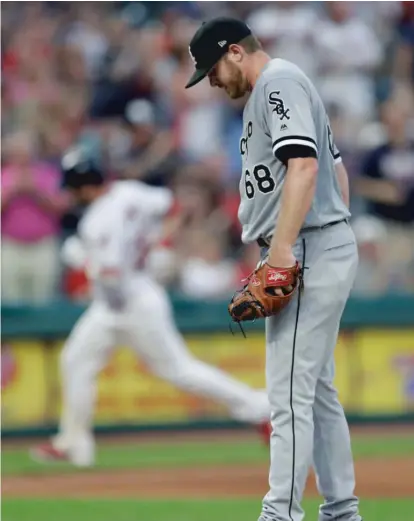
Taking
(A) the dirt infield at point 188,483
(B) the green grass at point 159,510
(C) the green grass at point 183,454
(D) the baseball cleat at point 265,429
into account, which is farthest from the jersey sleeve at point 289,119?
(C) the green grass at point 183,454

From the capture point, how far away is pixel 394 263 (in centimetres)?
1234

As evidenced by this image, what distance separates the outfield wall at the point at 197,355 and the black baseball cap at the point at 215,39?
6.74 metres

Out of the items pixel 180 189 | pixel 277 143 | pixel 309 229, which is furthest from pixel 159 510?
pixel 180 189

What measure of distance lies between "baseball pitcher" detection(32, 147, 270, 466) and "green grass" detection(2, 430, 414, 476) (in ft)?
0.83

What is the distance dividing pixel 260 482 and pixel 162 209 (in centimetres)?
226

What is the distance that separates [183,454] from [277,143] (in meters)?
5.82

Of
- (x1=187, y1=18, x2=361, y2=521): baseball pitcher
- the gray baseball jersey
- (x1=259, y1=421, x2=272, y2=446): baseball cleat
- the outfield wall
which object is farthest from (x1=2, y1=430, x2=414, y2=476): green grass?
the gray baseball jersey

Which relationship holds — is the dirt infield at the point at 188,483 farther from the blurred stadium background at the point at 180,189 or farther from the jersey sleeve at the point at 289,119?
the jersey sleeve at the point at 289,119

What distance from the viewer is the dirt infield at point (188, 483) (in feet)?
26.6

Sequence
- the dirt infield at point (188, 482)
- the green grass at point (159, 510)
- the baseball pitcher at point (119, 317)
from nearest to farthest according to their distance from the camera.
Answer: the green grass at point (159, 510), the dirt infield at point (188, 482), the baseball pitcher at point (119, 317)

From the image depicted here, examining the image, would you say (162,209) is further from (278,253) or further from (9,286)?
(278,253)

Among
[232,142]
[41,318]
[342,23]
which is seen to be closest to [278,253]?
[41,318]

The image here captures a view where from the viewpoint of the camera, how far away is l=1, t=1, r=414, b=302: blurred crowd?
1198 centimetres

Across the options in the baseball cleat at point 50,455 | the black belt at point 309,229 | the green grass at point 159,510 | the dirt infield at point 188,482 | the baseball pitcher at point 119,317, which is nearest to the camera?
the black belt at point 309,229
